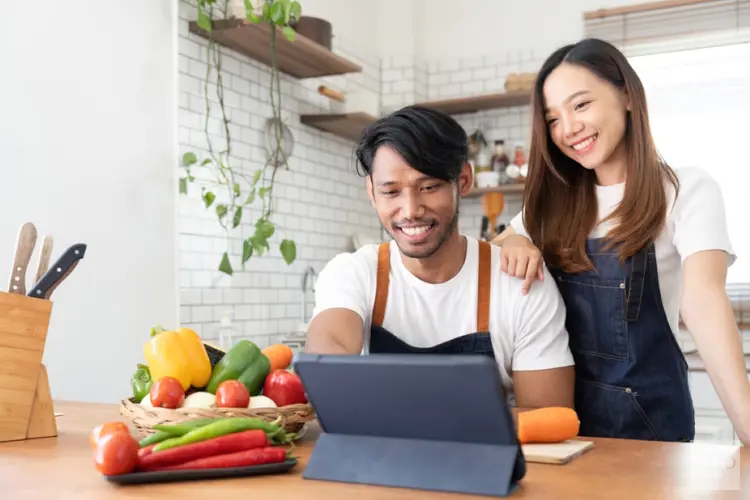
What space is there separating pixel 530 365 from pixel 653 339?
374 mm

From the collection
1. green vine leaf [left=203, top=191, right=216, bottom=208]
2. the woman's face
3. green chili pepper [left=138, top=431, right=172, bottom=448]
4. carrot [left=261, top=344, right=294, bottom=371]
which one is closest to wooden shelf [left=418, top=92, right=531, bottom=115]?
green vine leaf [left=203, top=191, right=216, bottom=208]

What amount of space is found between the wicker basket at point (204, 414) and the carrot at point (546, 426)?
0.42m

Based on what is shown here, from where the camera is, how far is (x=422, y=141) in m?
1.99

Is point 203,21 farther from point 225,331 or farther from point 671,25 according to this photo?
point 671,25

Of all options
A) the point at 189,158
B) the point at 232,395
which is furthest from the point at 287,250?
the point at 232,395

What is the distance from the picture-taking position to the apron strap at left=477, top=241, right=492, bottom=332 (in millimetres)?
2074

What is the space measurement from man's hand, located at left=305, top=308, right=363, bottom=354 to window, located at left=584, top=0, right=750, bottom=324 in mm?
3506

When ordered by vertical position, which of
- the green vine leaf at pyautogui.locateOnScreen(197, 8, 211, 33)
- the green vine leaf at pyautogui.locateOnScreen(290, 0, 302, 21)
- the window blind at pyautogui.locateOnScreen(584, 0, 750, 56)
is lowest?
the green vine leaf at pyautogui.locateOnScreen(197, 8, 211, 33)

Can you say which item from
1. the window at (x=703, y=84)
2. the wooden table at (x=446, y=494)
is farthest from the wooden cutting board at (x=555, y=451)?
the window at (x=703, y=84)

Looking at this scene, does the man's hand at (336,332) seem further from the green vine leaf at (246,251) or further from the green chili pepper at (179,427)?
the green vine leaf at (246,251)

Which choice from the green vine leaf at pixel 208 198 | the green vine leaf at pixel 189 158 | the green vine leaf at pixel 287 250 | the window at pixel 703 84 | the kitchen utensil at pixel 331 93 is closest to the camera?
the green vine leaf at pixel 189 158

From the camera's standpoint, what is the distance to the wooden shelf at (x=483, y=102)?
17.3 feet

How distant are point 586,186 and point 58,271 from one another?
1.37 metres

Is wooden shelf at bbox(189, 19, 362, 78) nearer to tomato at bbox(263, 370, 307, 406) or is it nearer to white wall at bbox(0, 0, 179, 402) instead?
white wall at bbox(0, 0, 179, 402)
